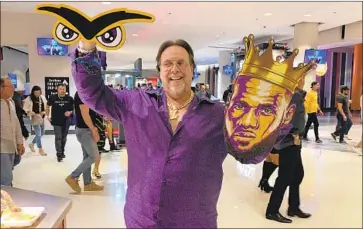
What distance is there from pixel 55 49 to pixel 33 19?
0.52m

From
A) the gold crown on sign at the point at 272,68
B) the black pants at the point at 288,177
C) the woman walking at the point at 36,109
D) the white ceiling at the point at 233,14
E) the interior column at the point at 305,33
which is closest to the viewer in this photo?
the gold crown on sign at the point at 272,68

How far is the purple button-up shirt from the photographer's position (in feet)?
2.59

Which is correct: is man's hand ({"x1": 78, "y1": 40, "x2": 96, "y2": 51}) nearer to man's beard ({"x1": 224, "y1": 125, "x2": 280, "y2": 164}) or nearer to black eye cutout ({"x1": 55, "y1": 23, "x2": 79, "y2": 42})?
black eye cutout ({"x1": 55, "y1": 23, "x2": 79, "y2": 42})

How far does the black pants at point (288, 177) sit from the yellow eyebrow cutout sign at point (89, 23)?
147 centimetres

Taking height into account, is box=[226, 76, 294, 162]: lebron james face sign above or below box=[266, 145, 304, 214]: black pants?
above

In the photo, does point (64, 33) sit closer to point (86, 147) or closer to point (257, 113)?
point (257, 113)

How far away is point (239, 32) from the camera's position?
19.5 feet

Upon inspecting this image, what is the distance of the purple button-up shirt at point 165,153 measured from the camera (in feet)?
2.59

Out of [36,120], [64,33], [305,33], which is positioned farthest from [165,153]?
[305,33]

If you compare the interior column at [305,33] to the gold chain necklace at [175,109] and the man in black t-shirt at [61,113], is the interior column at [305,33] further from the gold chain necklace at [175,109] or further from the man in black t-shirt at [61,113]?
the gold chain necklace at [175,109]

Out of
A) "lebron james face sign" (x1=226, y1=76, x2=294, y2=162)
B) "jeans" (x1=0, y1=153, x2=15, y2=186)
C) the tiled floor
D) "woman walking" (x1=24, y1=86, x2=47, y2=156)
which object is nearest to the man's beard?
"lebron james face sign" (x1=226, y1=76, x2=294, y2=162)

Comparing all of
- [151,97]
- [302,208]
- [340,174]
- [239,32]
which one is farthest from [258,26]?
Answer: [151,97]

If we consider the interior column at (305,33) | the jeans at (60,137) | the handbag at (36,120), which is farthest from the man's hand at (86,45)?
the interior column at (305,33)

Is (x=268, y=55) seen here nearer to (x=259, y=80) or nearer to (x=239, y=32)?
(x=259, y=80)
